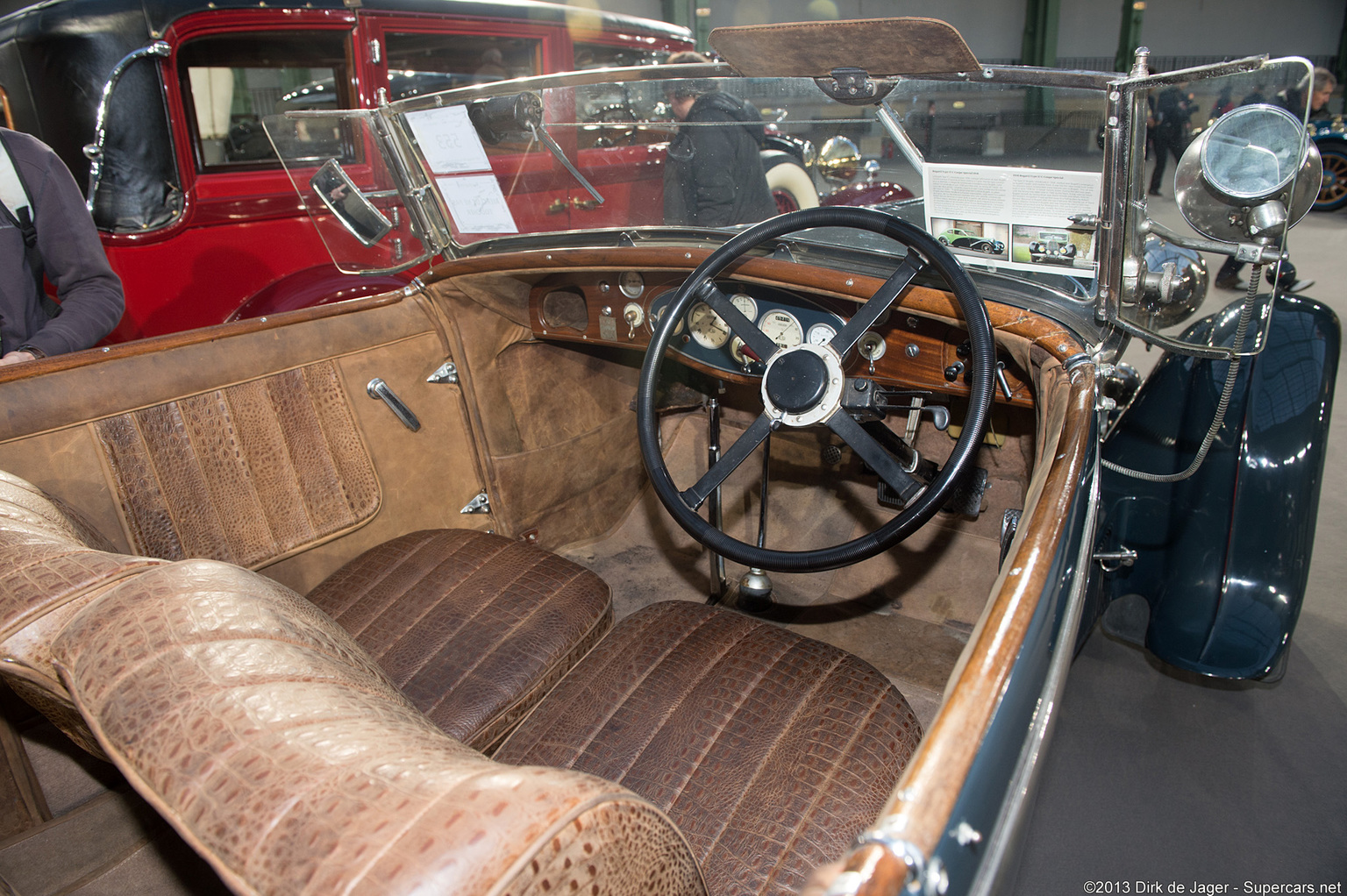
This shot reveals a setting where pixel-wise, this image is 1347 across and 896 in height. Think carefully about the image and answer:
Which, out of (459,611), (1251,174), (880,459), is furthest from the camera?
(459,611)

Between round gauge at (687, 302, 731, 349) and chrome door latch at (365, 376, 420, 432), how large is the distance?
0.76 meters

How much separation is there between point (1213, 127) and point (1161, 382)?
0.85 m

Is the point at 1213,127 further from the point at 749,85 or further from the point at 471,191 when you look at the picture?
the point at 471,191

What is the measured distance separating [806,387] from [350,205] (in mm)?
1510

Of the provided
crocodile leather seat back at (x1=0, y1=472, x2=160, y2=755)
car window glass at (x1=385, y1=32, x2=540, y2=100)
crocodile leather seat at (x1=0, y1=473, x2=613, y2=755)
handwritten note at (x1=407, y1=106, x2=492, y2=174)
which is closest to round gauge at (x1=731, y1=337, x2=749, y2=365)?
crocodile leather seat at (x1=0, y1=473, x2=613, y2=755)

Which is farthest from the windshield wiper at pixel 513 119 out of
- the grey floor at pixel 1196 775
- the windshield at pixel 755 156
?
the grey floor at pixel 1196 775

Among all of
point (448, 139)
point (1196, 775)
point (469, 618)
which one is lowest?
point (1196, 775)

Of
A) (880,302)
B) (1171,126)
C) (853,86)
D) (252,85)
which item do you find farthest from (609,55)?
(1171,126)

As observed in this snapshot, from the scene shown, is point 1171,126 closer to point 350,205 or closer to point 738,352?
point 738,352

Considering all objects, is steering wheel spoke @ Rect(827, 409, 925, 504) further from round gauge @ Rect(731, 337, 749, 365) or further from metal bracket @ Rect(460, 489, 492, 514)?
metal bracket @ Rect(460, 489, 492, 514)

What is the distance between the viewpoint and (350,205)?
227cm

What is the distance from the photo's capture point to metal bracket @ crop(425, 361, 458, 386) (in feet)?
7.11

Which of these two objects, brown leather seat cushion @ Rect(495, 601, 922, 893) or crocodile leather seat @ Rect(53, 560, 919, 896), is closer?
crocodile leather seat @ Rect(53, 560, 919, 896)

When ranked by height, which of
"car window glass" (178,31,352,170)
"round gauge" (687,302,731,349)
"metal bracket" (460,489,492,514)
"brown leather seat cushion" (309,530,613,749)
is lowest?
"metal bracket" (460,489,492,514)
